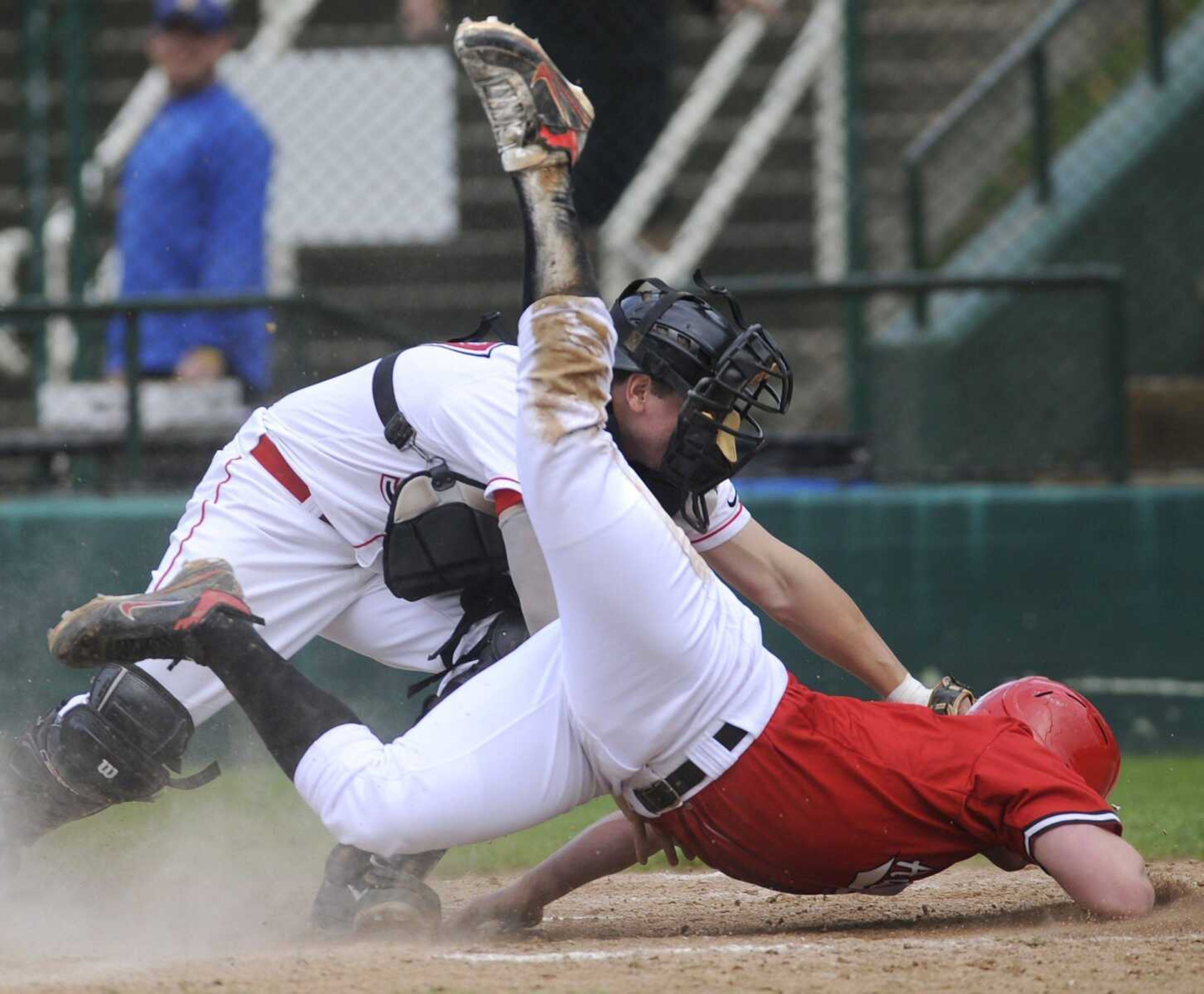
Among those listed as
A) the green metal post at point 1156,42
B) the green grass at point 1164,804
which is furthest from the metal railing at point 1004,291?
the green metal post at point 1156,42

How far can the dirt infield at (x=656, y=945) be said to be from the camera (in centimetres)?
342

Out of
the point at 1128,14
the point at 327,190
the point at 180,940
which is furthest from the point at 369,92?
the point at 180,940

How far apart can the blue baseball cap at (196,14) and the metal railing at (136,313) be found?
1073mm

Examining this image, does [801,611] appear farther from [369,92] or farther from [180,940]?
[369,92]

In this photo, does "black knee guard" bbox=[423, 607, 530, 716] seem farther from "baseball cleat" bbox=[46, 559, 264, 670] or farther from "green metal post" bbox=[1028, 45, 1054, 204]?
"green metal post" bbox=[1028, 45, 1054, 204]

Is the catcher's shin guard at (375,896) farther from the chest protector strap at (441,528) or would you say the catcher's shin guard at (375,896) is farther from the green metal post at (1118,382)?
the green metal post at (1118,382)

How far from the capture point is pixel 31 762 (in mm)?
4488

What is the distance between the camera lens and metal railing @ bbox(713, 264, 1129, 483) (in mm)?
7230

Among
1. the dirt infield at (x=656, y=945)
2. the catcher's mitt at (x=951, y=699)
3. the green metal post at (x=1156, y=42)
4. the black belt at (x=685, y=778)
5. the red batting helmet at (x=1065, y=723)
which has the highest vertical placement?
the green metal post at (x=1156, y=42)

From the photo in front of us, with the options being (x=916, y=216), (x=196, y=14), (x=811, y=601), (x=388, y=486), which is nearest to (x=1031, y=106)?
(x=916, y=216)

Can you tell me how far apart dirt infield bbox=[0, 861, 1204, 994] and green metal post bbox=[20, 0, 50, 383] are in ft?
12.6

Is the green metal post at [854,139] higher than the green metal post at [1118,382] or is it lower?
higher

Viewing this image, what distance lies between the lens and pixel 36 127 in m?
8.34

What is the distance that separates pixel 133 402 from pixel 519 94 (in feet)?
12.8
